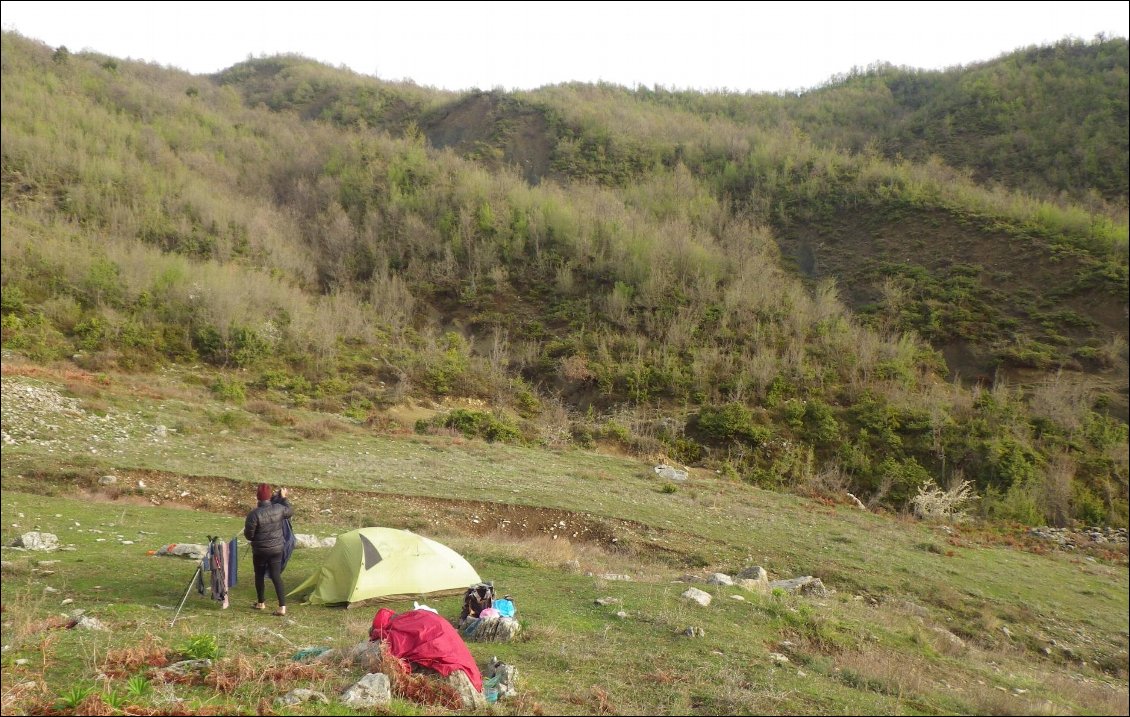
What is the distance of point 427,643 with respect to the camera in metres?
6.00

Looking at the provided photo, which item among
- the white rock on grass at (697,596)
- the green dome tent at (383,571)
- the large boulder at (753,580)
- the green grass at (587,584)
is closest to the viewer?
the green grass at (587,584)

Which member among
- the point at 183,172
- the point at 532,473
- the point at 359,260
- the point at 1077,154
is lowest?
the point at 532,473

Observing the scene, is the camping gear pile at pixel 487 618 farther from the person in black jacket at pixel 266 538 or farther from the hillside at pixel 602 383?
the person in black jacket at pixel 266 538

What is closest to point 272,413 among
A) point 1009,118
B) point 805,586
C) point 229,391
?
point 229,391

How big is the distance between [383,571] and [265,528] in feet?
6.33

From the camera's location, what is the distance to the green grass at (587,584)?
6.14 meters

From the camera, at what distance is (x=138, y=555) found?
10289 millimetres

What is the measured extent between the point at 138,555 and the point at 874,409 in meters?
26.2

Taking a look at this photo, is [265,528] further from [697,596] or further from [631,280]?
[631,280]

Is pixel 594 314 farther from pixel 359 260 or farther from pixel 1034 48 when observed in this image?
pixel 1034 48

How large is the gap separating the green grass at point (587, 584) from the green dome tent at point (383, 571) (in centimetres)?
34

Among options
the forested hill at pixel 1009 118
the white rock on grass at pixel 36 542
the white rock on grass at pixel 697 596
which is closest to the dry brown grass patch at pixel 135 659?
the white rock on grass at pixel 36 542

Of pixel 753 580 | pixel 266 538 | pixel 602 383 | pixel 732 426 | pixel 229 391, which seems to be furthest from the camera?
pixel 602 383

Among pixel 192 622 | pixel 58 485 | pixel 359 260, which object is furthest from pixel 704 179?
pixel 192 622
